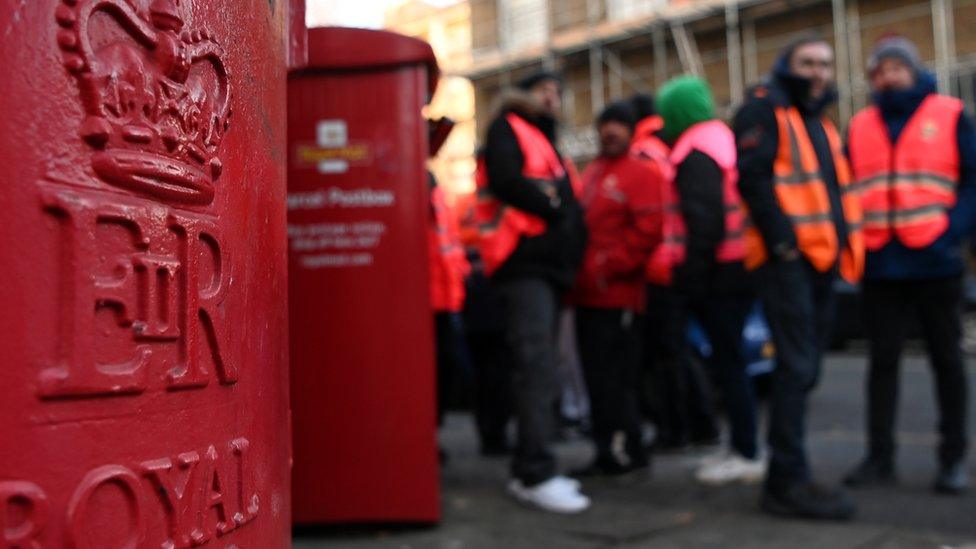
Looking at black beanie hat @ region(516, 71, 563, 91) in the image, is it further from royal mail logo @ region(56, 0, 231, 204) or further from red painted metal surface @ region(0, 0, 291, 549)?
royal mail logo @ region(56, 0, 231, 204)

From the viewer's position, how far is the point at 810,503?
3.88 metres

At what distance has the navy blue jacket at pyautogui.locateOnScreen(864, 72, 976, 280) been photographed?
451 cm

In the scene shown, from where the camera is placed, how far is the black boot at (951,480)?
4.35 metres

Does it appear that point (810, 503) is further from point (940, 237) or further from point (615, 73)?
point (615, 73)

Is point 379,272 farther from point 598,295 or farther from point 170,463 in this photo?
point 170,463

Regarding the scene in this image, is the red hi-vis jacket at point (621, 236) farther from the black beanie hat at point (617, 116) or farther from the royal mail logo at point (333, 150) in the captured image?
the royal mail logo at point (333, 150)

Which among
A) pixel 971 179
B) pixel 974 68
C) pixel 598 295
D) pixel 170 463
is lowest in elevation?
pixel 170 463

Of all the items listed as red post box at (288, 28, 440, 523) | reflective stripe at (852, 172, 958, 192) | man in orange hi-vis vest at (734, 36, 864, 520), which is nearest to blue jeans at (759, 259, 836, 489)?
man in orange hi-vis vest at (734, 36, 864, 520)

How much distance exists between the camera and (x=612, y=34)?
25266mm

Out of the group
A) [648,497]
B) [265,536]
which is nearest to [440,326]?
[648,497]

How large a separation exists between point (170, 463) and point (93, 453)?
0.12 meters

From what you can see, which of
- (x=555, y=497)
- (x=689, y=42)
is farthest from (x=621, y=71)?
(x=555, y=497)

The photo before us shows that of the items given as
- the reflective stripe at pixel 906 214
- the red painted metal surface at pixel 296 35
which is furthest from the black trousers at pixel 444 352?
the red painted metal surface at pixel 296 35

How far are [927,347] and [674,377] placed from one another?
4.85 ft
